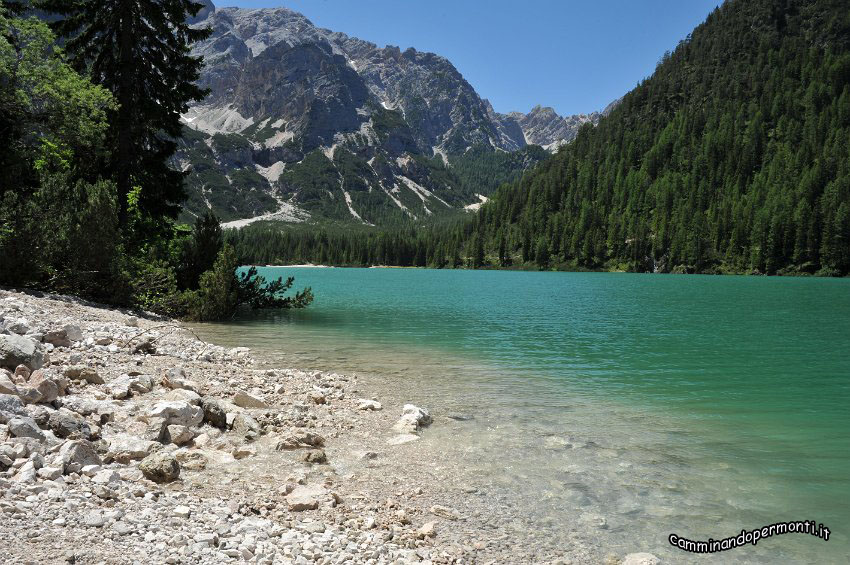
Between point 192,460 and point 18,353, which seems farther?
point 18,353

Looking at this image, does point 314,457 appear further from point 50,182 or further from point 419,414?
point 50,182

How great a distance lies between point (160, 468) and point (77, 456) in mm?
1011

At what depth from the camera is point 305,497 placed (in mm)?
6926

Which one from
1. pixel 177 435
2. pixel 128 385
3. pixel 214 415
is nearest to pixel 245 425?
pixel 214 415

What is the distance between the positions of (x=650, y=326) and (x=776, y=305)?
26296mm

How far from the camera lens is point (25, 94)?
2070 centimetres

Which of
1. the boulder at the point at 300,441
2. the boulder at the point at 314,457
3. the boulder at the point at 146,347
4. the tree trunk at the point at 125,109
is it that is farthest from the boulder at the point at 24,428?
the tree trunk at the point at 125,109

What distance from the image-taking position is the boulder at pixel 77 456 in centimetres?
621

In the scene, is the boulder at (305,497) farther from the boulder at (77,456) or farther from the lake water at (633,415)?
the lake water at (633,415)

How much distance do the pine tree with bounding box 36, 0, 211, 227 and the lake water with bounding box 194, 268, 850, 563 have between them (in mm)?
9744

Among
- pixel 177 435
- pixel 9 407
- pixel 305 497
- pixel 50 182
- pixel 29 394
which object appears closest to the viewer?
pixel 9 407

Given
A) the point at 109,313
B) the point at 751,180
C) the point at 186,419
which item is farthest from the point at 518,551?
the point at 751,180

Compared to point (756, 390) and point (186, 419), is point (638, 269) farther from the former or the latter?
point (186, 419)

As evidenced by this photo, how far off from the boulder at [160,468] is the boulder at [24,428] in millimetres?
1304
